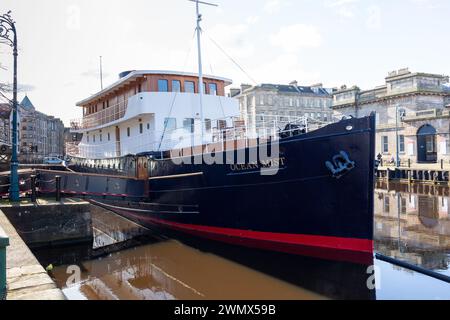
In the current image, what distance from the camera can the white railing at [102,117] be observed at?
1764cm

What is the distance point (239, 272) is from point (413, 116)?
1446 inches

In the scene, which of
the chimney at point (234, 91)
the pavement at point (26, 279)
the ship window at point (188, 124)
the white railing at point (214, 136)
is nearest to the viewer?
the pavement at point (26, 279)

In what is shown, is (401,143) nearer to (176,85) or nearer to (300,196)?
(176,85)

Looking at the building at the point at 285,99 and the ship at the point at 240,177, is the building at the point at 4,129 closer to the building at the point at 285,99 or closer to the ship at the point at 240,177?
the ship at the point at 240,177

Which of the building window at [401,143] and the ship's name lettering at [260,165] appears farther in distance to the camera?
the building window at [401,143]

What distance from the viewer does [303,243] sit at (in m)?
10.2

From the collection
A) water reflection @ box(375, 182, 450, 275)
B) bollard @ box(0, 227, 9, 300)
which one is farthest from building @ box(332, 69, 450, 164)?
bollard @ box(0, 227, 9, 300)

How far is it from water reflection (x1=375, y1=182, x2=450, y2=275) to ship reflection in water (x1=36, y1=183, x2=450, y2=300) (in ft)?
0.09

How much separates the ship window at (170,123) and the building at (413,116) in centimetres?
2885

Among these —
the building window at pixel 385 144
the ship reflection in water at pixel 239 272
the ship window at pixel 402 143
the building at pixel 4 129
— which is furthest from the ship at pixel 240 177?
the building window at pixel 385 144

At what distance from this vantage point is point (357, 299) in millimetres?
7648

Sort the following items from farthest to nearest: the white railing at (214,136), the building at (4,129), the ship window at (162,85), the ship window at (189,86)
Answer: the ship window at (189,86), the ship window at (162,85), the building at (4,129), the white railing at (214,136)

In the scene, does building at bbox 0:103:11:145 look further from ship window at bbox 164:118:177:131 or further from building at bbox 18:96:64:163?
building at bbox 18:96:64:163

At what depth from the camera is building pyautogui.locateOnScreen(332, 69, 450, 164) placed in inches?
1484
